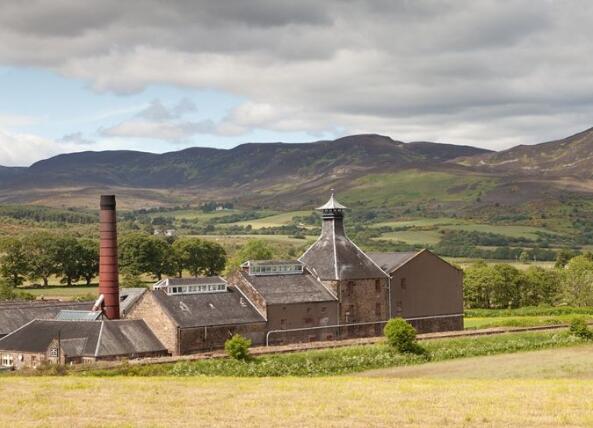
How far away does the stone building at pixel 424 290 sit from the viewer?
8188cm

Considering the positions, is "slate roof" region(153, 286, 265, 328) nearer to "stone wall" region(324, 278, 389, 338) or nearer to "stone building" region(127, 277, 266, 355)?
"stone building" region(127, 277, 266, 355)

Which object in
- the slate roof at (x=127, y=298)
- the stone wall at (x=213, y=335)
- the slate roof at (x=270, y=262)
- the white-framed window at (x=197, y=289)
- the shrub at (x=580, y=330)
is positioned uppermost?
the slate roof at (x=270, y=262)

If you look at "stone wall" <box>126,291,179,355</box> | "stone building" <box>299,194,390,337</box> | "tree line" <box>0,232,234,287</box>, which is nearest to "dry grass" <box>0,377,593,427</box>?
"stone wall" <box>126,291,179,355</box>

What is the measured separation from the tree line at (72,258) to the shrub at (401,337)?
217 ft

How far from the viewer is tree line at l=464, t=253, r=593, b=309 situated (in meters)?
115

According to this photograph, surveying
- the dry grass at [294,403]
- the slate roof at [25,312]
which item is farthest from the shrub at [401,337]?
the slate roof at [25,312]

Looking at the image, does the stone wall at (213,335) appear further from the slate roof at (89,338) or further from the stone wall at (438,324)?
the stone wall at (438,324)

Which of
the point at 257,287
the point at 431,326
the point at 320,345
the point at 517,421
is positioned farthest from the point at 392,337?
the point at 517,421

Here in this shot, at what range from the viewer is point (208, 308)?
7019cm

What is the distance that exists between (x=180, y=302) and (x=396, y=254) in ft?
80.6

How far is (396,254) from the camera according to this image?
8538 cm

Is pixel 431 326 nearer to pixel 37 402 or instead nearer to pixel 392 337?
pixel 392 337

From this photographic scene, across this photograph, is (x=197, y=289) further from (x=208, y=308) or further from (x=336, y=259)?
(x=336, y=259)

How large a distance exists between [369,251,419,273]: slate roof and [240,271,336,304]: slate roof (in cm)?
739
